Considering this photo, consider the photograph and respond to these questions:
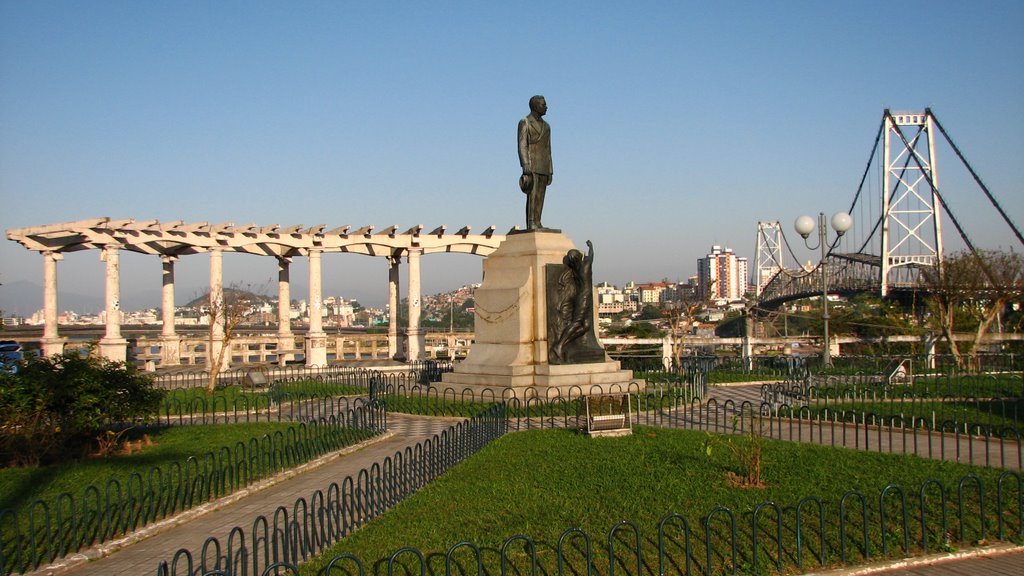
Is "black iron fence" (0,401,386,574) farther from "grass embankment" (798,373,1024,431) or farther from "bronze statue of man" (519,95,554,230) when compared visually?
"grass embankment" (798,373,1024,431)

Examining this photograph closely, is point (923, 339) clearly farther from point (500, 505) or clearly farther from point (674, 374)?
point (500, 505)

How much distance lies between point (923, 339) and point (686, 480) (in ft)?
70.6

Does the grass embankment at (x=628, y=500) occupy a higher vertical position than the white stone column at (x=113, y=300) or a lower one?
lower

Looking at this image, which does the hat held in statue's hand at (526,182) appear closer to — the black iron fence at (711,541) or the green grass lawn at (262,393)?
the green grass lawn at (262,393)

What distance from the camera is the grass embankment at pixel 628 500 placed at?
652 centimetres

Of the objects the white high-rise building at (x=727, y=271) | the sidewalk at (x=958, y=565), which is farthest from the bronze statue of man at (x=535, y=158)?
the white high-rise building at (x=727, y=271)

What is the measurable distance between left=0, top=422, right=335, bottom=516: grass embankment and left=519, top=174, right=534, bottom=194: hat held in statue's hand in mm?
6850

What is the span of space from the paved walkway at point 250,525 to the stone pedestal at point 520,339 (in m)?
3.63

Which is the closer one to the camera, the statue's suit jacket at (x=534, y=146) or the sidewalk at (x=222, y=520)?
the sidewalk at (x=222, y=520)

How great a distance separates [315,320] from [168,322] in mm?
5275

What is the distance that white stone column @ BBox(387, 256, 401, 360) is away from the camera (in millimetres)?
33763

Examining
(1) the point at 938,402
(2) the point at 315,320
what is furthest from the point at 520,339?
(2) the point at 315,320

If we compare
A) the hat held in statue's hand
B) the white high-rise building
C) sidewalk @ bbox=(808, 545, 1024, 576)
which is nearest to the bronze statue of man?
the hat held in statue's hand

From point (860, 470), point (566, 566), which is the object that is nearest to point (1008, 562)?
point (860, 470)
